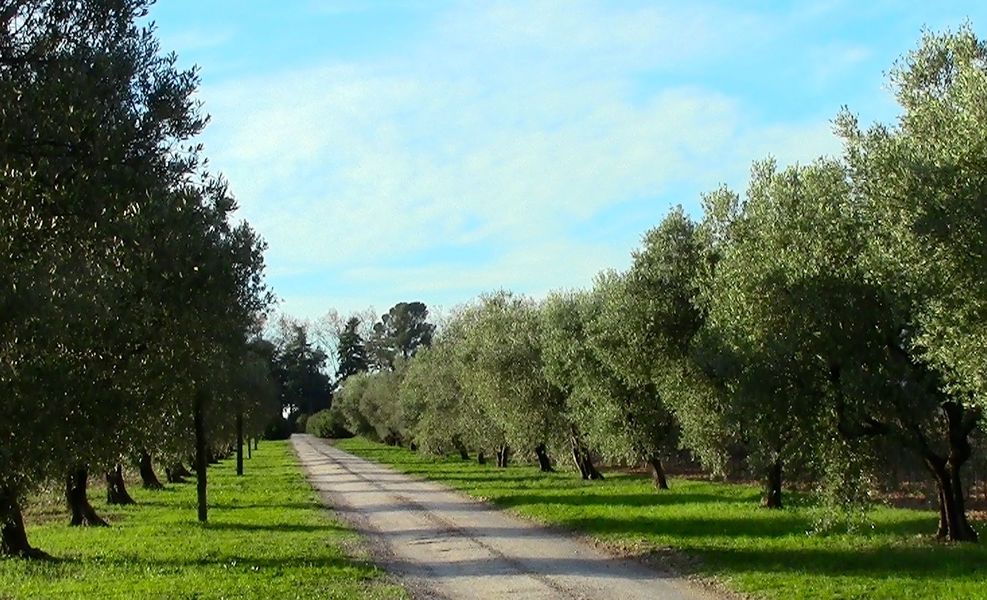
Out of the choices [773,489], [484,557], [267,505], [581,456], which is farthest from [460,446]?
[484,557]

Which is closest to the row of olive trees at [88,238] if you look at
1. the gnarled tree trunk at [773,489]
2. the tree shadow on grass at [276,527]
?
the tree shadow on grass at [276,527]

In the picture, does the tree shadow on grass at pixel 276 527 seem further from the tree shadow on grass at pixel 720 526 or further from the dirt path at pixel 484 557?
the tree shadow on grass at pixel 720 526

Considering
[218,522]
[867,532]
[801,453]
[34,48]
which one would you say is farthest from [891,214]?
[218,522]

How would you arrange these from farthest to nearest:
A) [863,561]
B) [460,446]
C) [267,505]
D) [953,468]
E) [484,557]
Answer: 1. [460,446]
2. [267,505]
3. [484,557]
4. [953,468]
5. [863,561]

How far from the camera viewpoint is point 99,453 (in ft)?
41.5

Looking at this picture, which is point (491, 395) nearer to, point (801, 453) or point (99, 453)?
point (801, 453)

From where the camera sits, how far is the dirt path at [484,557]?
17.6 metres

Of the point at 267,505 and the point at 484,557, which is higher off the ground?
the point at 484,557

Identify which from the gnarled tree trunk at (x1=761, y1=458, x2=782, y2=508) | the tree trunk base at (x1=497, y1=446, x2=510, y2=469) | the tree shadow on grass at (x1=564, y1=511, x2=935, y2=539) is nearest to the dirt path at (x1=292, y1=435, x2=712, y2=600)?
the tree shadow on grass at (x1=564, y1=511, x2=935, y2=539)

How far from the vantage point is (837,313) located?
65.2 ft

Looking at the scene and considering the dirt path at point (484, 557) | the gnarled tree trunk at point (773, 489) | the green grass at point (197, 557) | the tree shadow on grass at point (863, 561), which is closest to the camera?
the tree shadow on grass at point (863, 561)

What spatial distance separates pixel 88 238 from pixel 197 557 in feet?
44.5

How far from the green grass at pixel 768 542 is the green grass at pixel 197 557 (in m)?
6.90

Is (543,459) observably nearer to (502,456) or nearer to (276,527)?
(502,456)
